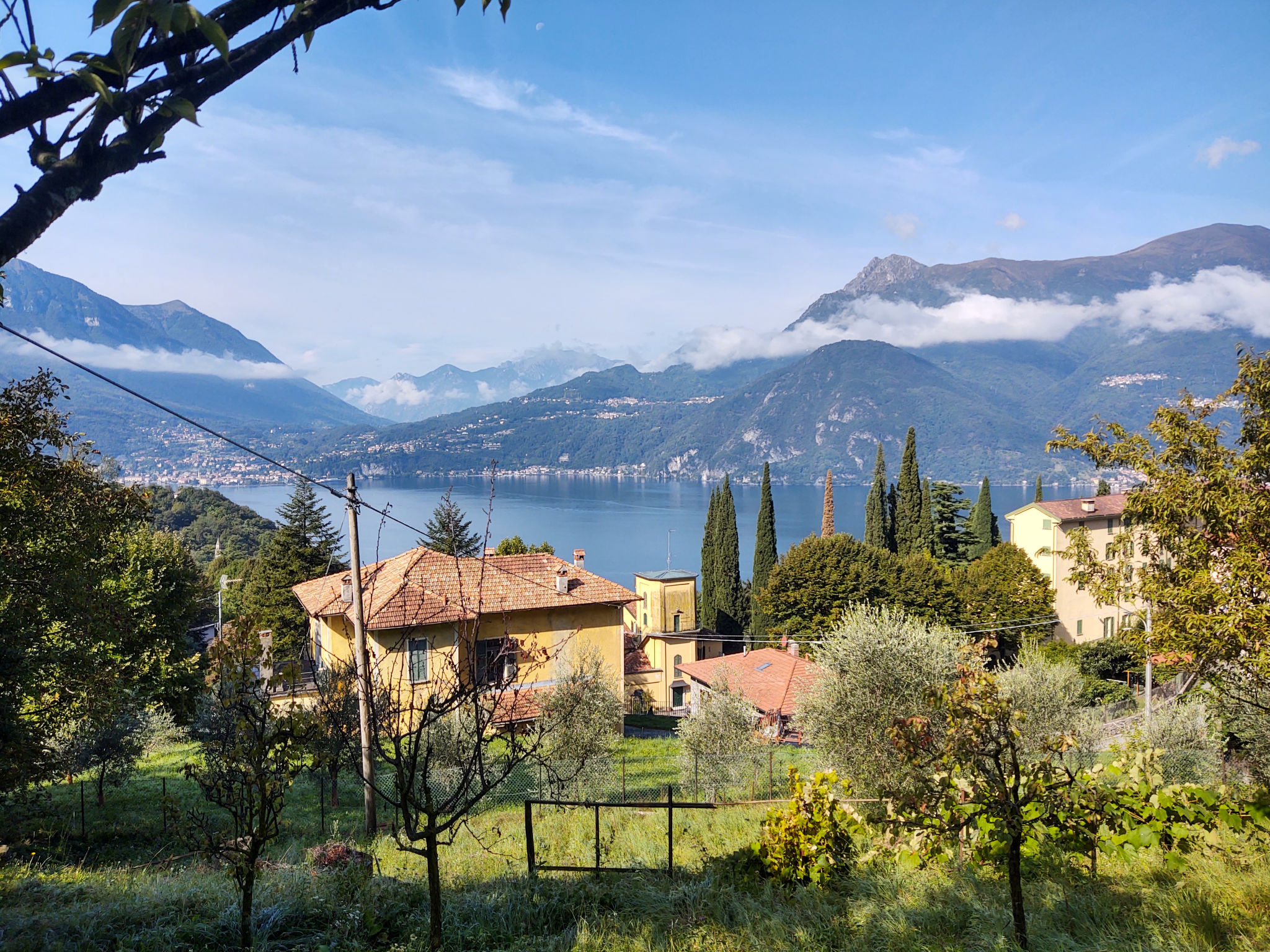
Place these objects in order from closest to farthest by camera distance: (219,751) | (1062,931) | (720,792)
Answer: (1062,931) → (219,751) → (720,792)

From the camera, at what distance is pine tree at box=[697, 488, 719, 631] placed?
47938 mm

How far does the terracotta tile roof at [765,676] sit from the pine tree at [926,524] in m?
19.4

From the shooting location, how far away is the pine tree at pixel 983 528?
5138 cm

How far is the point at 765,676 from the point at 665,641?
A: 11200mm

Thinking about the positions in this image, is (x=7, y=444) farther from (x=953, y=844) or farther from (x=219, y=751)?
(x=953, y=844)

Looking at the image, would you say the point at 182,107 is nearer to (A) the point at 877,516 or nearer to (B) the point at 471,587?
(B) the point at 471,587

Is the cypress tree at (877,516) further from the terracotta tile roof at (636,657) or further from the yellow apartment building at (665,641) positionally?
the terracotta tile roof at (636,657)

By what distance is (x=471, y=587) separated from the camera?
Answer: 2166 cm

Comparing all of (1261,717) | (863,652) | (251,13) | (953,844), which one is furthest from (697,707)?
(251,13)

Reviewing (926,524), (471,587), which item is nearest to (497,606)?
(471,587)

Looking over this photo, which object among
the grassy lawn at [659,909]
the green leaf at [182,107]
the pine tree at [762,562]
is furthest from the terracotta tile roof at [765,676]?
the green leaf at [182,107]

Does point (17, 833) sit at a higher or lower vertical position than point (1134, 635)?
lower

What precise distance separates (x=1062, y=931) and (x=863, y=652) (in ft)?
27.6

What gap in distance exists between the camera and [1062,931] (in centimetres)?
493
